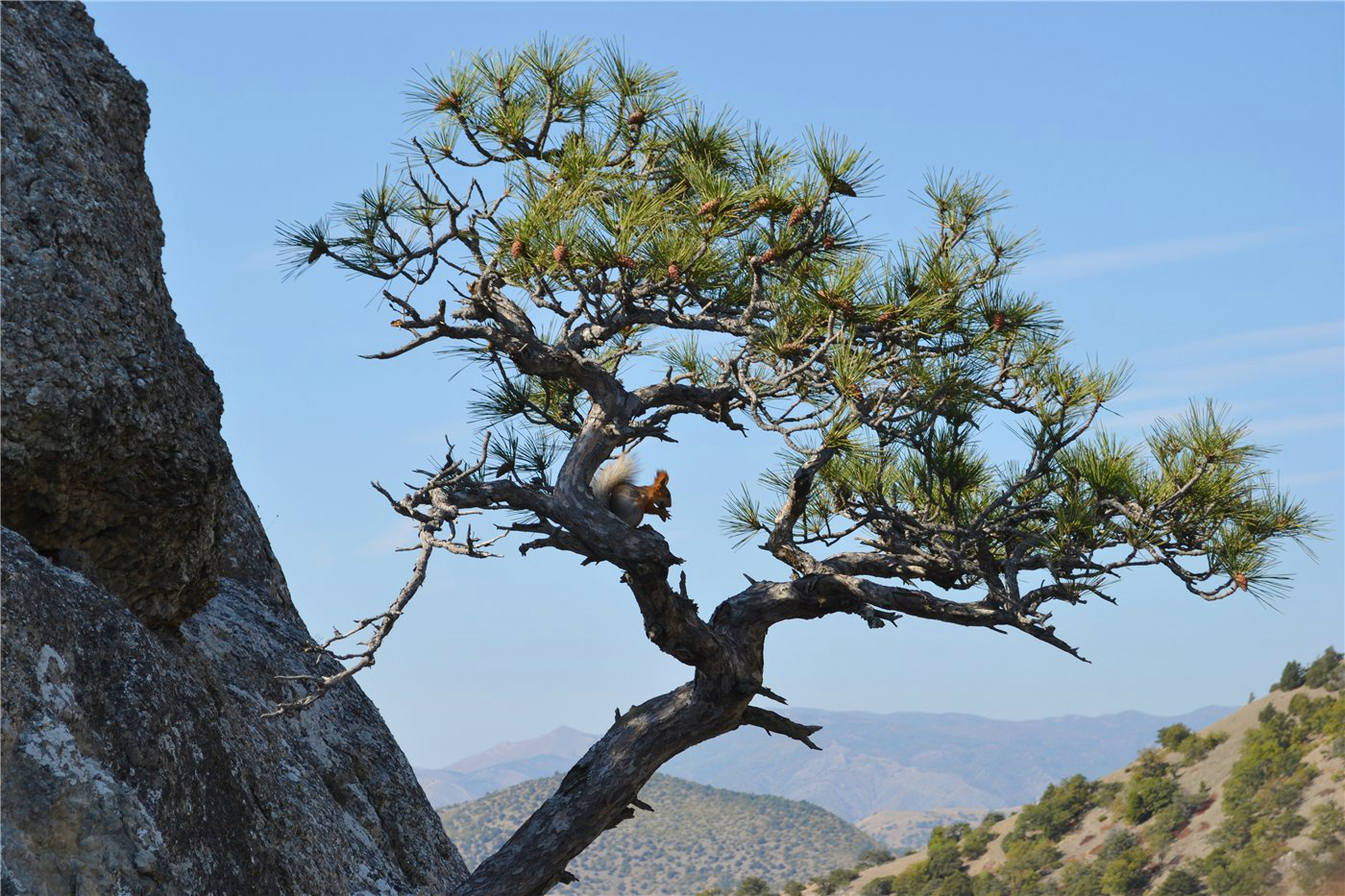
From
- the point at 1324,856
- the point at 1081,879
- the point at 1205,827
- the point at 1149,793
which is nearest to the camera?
the point at 1324,856

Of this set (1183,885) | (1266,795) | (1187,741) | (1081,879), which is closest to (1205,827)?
(1266,795)

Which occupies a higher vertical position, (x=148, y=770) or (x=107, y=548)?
(x=107, y=548)

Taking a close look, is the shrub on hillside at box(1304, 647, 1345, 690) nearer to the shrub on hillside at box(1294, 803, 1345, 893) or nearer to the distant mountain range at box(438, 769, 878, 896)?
the shrub on hillside at box(1294, 803, 1345, 893)

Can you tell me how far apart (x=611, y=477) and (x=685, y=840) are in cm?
6807

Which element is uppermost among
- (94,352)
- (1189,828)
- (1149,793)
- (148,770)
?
(1149,793)

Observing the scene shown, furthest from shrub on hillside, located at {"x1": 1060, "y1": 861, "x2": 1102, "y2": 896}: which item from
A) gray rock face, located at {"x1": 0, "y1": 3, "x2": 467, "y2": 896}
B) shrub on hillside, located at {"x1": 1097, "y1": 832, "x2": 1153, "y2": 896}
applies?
gray rock face, located at {"x1": 0, "y1": 3, "x2": 467, "y2": 896}

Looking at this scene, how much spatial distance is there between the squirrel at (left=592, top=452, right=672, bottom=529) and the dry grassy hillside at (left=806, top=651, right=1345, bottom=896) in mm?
33871

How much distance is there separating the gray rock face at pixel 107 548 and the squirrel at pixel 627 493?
69.3 inches

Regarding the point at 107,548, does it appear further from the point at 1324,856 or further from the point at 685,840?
the point at 685,840

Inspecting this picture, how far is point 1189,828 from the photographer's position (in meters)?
40.5

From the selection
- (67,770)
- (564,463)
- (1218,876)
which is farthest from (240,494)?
(1218,876)

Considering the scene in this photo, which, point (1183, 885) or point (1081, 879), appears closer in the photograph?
point (1183, 885)

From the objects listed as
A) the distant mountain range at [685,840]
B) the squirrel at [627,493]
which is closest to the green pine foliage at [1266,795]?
the distant mountain range at [685,840]

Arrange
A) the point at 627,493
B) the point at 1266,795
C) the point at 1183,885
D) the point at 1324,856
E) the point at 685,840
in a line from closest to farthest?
1. the point at 627,493
2. the point at 1324,856
3. the point at 1183,885
4. the point at 1266,795
5. the point at 685,840
